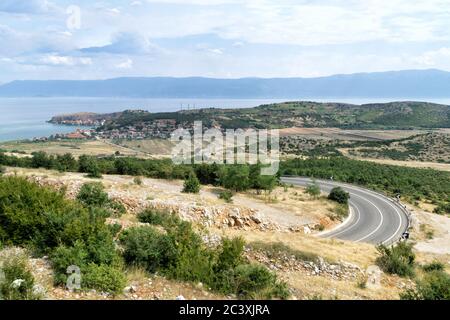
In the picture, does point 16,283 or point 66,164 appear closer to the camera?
point 16,283

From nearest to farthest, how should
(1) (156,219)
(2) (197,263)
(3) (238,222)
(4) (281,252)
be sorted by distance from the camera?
(2) (197,263) < (4) (281,252) < (1) (156,219) < (3) (238,222)

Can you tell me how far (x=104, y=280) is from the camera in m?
7.93

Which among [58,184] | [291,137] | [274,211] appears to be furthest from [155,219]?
[291,137]

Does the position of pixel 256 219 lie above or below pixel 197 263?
below

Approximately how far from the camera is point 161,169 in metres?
32.5

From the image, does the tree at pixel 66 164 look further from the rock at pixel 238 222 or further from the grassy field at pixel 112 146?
the grassy field at pixel 112 146

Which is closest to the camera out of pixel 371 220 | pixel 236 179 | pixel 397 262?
pixel 397 262

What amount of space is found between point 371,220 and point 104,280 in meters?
26.2

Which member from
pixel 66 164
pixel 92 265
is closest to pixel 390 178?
pixel 66 164

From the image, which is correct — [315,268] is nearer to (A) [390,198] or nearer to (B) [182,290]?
(B) [182,290]

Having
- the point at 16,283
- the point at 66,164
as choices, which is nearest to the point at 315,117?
the point at 66,164

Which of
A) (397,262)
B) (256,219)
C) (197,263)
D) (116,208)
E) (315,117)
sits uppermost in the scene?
(315,117)

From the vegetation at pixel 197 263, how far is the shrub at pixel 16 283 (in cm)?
280

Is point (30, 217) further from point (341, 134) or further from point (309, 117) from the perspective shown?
point (309, 117)
